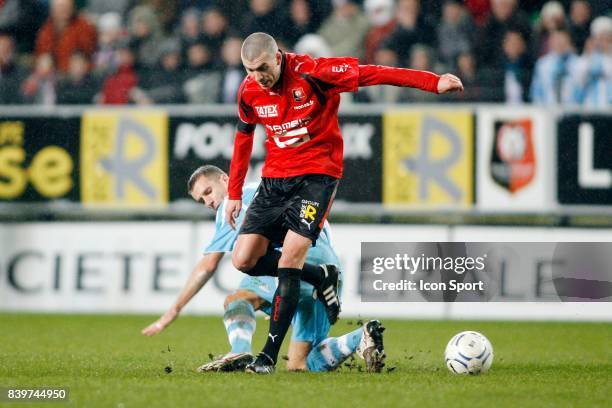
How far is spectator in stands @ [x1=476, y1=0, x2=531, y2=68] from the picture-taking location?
48.5ft

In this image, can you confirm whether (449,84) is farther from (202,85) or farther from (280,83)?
(202,85)

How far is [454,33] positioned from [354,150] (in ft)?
7.85

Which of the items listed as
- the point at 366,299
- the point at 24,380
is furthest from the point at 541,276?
the point at 24,380

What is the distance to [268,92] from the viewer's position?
7.89 meters

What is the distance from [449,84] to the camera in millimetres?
7422

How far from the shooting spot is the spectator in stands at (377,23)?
15.0 m

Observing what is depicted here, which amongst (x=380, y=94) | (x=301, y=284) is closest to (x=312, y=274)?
(x=301, y=284)

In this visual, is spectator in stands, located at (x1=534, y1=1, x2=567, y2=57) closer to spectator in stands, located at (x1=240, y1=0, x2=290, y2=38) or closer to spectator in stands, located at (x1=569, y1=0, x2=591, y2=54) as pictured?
spectator in stands, located at (x1=569, y1=0, x2=591, y2=54)

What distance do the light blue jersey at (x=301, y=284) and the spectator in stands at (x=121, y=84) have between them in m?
6.52

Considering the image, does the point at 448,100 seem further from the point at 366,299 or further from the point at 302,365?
the point at 302,365

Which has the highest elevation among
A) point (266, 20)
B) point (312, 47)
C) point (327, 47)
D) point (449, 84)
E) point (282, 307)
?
point (266, 20)

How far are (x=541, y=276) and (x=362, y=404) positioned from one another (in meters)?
7.43

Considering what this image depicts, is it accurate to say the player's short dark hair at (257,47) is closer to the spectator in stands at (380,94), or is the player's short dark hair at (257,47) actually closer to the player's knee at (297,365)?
the player's knee at (297,365)

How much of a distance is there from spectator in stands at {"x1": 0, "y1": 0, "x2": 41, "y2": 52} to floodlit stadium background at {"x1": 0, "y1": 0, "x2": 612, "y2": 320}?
1.53 meters
